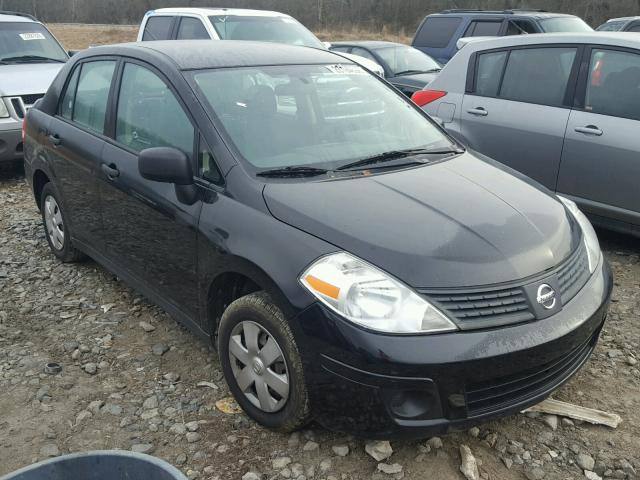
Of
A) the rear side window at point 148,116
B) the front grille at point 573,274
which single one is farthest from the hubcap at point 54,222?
A: the front grille at point 573,274

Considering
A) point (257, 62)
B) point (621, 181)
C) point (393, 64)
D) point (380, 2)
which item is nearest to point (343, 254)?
point (257, 62)

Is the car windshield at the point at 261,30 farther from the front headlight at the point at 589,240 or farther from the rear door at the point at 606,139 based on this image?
the front headlight at the point at 589,240

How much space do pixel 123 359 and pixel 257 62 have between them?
1860 millimetres

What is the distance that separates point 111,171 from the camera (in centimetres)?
370

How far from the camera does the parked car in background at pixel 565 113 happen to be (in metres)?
4.65

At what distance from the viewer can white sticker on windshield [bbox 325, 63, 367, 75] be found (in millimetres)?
3844

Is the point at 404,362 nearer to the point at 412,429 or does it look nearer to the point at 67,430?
the point at 412,429

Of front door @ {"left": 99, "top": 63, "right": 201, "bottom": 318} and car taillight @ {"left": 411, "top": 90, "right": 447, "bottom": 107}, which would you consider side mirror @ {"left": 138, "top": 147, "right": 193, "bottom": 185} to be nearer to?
front door @ {"left": 99, "top": 63, "right": 201, "bottom": 318}

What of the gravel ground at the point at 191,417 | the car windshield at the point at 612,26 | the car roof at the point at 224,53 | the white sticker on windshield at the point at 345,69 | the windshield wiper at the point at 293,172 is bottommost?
the gravel ground at the point at 191,417

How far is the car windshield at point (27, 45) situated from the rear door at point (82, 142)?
4.40 metres

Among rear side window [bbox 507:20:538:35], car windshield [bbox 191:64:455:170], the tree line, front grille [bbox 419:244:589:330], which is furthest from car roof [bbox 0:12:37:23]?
the tree line

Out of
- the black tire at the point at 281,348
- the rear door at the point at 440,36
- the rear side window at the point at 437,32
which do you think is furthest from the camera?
the rear side window at the point at 437,32

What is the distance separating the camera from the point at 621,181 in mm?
4617

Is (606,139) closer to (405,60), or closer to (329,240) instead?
(329,240)
